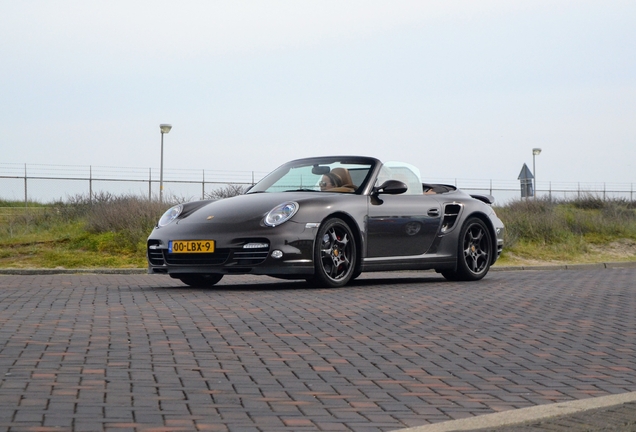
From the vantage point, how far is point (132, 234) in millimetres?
19188

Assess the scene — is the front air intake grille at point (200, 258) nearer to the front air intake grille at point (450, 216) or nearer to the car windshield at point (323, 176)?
the car windshield at point (323, 176)

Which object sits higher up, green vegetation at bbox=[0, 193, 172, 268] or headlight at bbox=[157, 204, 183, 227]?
headlight at bbox=[157, 204, 183, 227]

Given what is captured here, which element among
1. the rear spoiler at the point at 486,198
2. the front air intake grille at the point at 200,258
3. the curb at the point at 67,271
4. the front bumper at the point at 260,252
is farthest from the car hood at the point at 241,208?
the curb at the point at 67,271

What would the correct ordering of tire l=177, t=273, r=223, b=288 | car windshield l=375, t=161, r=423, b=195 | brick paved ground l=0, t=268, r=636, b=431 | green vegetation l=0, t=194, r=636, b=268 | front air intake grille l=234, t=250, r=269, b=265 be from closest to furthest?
brick paved ground l=0, t=268, r=636, b=431 < front air intake grille l=234, t=250, r=269, b=265 < tire l=177, t=273, r=223, b=288 < car windshield l=375, t=161, r=423, b=195 < green vegetation l=0, t=194, r=636, b=268

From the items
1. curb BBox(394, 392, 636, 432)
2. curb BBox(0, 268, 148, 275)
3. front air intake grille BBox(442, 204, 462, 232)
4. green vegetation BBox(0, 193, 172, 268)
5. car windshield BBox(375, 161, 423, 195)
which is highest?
car windshield BBox(375, 161, 423, 195)

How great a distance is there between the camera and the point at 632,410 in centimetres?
502

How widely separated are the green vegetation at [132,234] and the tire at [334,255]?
21.9ft

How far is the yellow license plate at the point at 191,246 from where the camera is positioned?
11094 mm

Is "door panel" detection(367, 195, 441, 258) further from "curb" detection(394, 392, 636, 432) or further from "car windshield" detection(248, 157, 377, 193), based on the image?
"curb" detection(394, 392, 636, 432)

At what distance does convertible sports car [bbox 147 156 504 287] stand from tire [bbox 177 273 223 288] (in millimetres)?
12

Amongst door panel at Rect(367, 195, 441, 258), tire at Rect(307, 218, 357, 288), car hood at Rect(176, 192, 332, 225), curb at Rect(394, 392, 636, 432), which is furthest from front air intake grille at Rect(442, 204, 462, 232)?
curb at Rect(394, 392, 636, 432)

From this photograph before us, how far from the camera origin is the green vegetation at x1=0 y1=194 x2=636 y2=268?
1827 cm

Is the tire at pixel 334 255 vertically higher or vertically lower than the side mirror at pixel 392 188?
lower

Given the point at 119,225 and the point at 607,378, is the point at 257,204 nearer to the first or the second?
the point at 607,378
